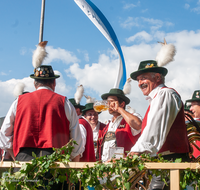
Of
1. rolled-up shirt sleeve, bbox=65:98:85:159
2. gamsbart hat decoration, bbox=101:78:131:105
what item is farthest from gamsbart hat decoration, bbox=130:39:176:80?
gamsbart hat decoration, bbox=101:78:131:105

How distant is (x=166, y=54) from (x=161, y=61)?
0.09 metres

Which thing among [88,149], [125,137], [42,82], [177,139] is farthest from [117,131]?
[177,139]

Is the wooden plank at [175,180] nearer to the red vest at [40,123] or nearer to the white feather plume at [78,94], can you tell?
the red vest at [40,123]

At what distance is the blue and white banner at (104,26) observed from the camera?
27.0 ft

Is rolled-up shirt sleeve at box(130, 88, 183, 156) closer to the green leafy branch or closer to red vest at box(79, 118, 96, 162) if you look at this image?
the green leafy branch

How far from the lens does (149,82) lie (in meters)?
2.96

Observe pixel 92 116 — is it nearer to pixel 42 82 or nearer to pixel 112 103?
pixel 112 103

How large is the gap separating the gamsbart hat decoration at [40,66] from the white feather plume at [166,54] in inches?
49.2

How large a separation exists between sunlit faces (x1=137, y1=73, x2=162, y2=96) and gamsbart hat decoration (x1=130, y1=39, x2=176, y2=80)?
0.06 meters

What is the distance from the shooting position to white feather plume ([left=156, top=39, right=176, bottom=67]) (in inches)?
115

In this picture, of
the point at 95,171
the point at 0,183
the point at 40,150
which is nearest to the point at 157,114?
the point at 95,171

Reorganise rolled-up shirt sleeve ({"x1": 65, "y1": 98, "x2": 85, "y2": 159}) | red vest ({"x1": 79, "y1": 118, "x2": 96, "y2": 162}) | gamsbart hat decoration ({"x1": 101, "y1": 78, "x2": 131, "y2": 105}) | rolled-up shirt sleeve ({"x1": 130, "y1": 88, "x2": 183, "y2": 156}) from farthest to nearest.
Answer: gamsbart hat decoration ({"x1": 101, "y1": 78, "x2": 131, "y2": 105})
red vest ({"x1": 79, "y1": 118, "x2": 96, "y2": 162})
rolled-up shirt sleeve ({"x1": 65, "y1": 98, "x2": 85, "y2": 159})
rolled-up shirt sleeve ({"x1": 130, "y1": 88, "x2": 183, "y2": 156})

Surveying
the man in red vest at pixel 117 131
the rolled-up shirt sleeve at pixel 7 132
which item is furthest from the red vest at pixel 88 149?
the rolled-up shirt sleeve at pixel 7 132

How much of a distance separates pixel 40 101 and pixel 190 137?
1728 millimetres
